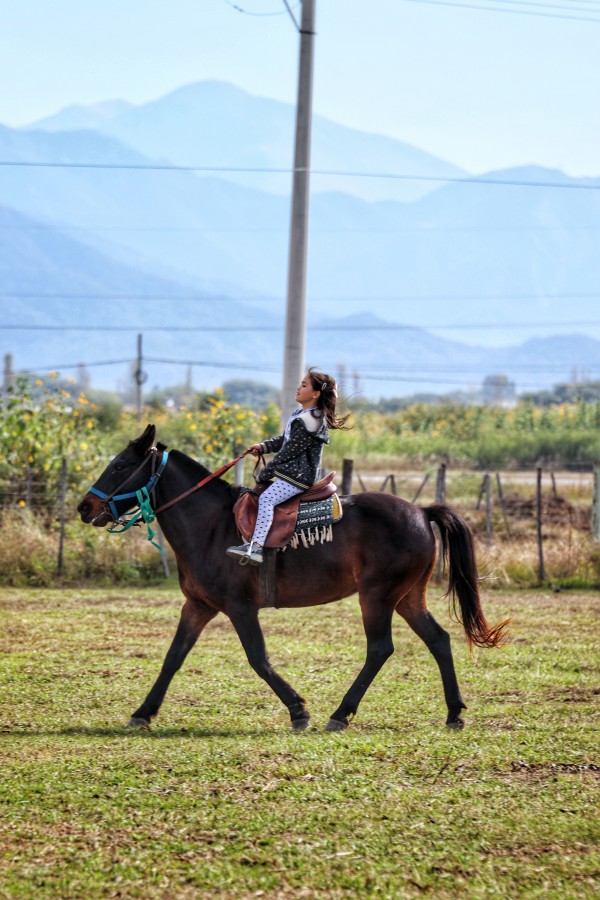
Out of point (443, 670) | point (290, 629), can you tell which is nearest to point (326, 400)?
point (443, 670)

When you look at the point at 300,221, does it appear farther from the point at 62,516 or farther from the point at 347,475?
the point at 62,516

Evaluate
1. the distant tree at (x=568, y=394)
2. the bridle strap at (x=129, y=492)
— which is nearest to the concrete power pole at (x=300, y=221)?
the bridle strap at (x=129, y=492)

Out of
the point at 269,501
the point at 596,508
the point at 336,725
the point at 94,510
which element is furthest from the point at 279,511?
the point at 596,508

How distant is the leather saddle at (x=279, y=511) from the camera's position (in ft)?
27.0

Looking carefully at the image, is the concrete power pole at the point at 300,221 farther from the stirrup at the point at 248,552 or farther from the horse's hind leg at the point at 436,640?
the stirrup at the point at 248,552

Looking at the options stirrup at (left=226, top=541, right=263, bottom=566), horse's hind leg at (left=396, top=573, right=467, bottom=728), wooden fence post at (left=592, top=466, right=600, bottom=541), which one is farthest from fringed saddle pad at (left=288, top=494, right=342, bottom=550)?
wooden fence post at (left=592, top=466, right=600, bottom=541)

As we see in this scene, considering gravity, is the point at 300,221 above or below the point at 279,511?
above

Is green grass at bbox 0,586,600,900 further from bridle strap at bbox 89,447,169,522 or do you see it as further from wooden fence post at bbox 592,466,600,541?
wooden fence post at bbox 592,466,600,541

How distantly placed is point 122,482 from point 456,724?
299cm

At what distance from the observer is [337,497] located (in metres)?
8.41

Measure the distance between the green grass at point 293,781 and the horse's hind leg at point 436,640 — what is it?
195 mm

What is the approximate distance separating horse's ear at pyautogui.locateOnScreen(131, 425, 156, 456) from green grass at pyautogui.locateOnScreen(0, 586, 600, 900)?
1957 millimetres

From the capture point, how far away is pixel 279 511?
27.1 ft

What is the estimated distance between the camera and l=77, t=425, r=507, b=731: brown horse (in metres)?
8.25
